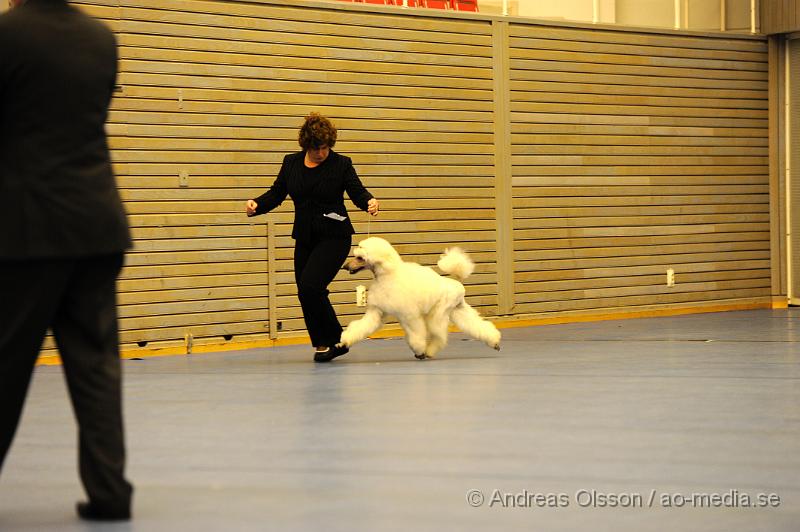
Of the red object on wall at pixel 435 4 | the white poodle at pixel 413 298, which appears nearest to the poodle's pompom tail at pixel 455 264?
the white poodle at pixel 413 298

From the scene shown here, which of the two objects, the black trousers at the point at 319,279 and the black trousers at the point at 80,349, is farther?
the black trousers at the point at 319,279

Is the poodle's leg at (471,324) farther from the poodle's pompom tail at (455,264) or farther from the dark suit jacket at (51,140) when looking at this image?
the dark suit jacket at (51,140)

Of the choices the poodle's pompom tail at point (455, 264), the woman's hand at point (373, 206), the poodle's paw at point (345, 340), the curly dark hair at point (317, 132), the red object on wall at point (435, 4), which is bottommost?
the poodle's paw at point (345, 340)

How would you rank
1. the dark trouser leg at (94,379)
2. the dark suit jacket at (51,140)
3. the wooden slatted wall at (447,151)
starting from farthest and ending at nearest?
the wooden slatted wall at (447,151), the dark trouser leg at (94,379), the dark suit jacket at (51,140)

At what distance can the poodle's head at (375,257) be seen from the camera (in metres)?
7.51

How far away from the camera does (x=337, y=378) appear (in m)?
6.95

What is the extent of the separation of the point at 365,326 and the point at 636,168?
4884 millimetres

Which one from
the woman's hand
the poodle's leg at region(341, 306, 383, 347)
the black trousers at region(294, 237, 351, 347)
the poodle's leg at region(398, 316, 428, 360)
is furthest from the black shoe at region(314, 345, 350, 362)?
the woman's hand

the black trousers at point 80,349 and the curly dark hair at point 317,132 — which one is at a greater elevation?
the curly dark hair at point 317,132

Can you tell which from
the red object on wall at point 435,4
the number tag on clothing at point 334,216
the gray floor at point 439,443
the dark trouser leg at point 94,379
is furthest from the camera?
the red object on wall at point 435,4

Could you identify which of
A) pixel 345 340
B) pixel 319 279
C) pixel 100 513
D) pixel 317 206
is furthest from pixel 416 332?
pixel 100 513

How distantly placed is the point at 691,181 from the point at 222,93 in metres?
4.99

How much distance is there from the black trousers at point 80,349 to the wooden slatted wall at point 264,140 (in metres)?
5.54

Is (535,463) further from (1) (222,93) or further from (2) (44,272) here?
(1) (222,93)
